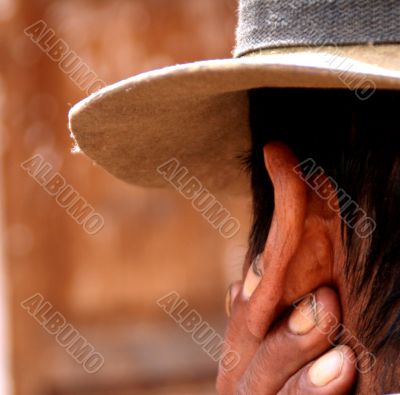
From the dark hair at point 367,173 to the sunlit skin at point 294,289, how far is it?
0.11 feet

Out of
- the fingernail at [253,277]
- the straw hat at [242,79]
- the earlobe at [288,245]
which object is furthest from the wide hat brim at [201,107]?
the fingernail at [253,277]

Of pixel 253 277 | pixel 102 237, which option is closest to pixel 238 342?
pixel 253 277

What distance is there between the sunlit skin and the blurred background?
293cm

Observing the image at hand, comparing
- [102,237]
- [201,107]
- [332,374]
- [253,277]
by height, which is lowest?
[102,237]

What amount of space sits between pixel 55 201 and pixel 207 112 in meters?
3.16

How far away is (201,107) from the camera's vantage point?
58.9 inches

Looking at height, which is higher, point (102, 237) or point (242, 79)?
point (242, 79)

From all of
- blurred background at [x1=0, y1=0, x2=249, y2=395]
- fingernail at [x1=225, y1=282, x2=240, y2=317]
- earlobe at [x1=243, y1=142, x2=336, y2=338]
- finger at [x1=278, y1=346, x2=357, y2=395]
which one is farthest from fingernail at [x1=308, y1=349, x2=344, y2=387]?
blurred background at [x1=0, y1=0, x2=249, y2=395]

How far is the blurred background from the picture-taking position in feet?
14.9

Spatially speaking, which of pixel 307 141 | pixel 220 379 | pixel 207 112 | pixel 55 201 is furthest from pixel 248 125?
pixel 55 201

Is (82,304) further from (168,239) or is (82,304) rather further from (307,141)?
(307,141)

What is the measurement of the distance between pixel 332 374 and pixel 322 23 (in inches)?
18.6

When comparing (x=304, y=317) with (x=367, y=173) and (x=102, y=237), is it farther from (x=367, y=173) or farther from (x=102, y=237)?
(x=102, y=237)

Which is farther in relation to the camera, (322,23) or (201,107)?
(201,107)
